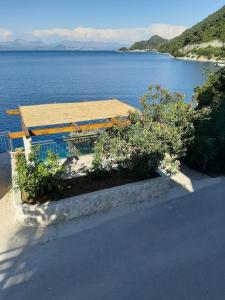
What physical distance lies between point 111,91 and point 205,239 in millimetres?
33349

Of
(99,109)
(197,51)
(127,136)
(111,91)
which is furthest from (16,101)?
(197,51)

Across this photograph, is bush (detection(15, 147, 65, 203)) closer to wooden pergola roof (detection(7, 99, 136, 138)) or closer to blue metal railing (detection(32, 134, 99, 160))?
wooden pergola roof (detection(7, 99, 136, 138))

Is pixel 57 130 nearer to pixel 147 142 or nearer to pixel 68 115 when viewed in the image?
pixel 68 115

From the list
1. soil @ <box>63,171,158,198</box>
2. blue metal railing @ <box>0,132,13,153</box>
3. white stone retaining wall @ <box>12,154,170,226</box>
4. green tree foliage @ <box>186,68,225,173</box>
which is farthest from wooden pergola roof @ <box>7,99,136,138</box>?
blue metal railing @ <box>0,132,13,153</box>

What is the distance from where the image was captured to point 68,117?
26.2 feet

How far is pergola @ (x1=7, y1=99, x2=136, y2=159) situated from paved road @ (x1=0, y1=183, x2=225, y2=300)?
2748 millimetres

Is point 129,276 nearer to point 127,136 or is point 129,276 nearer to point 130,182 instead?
point 130,182

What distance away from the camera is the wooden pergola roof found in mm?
7309

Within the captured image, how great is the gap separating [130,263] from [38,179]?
2.78 meters

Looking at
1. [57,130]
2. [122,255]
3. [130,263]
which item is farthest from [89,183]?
[130,263]

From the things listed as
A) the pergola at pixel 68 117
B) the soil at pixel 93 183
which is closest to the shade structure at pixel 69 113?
the pergola at pixel 68 117

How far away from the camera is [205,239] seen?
599cm

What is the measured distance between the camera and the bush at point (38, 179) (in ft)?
20.9

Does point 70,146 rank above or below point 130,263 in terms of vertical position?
above
